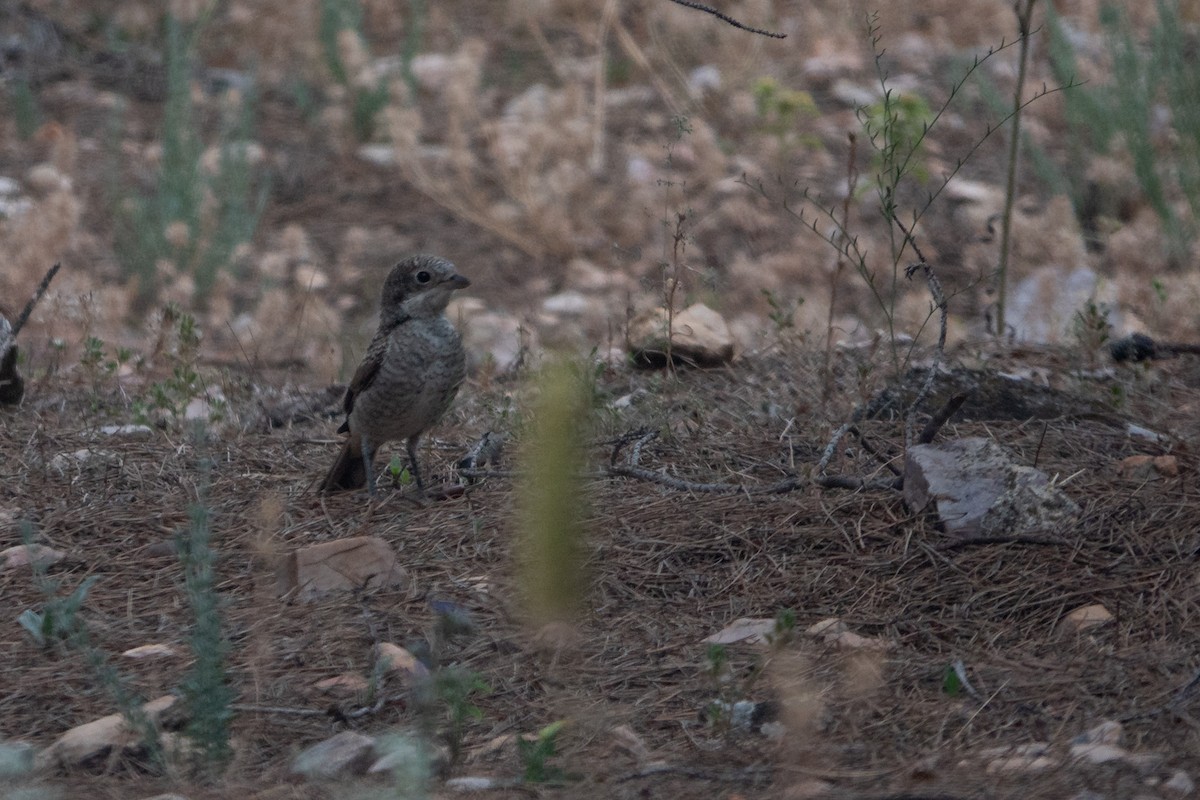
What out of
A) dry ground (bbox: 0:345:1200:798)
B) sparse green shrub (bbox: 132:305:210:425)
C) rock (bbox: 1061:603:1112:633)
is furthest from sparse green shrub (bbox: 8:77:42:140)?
rock (bbox: 1061:603:1112:633)

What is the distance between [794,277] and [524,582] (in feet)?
21.6

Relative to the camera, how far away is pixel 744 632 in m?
3.43

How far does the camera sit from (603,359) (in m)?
5.95

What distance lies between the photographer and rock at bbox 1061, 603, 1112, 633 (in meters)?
3.37

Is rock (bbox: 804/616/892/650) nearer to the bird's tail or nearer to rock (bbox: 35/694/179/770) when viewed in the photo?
rock (bbox: 35/694/179/770)

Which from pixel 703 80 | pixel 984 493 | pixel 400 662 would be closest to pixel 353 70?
pixel 703 80

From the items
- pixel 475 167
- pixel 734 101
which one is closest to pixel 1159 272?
pixel 734 101

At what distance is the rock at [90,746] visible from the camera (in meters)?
2.98

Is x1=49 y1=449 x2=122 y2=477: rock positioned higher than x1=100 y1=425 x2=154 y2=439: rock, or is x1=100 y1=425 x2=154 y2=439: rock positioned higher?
x1=100 y1=425 x2=154 y2=439: rock

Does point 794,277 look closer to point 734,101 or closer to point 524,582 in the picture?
point 734,101

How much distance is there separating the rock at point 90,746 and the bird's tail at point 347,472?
1.66m

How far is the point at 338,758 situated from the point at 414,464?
71.4 inches

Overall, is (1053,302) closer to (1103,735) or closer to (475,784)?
(1103,735)

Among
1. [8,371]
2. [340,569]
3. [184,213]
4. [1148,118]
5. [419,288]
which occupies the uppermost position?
[1148,118]
